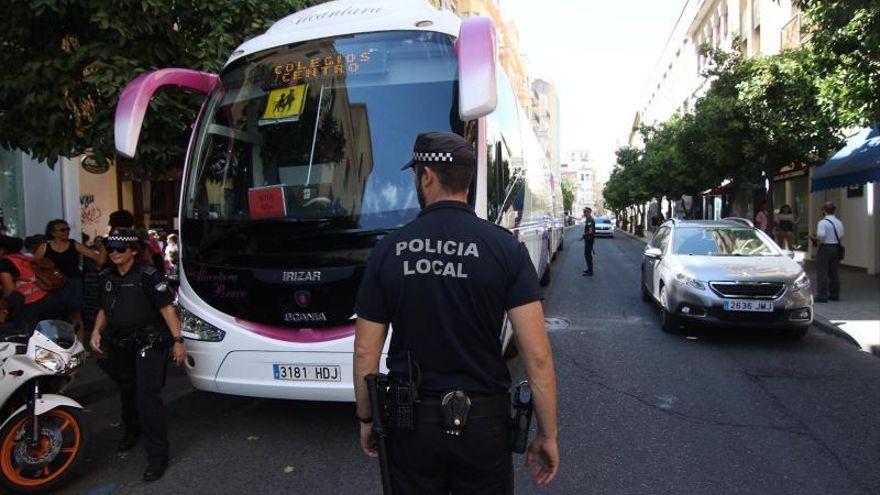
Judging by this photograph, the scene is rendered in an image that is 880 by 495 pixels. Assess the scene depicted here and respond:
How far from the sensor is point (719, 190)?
24891 millimetres

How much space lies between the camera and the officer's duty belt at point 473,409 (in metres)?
2.19

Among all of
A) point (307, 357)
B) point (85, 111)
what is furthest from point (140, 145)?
point (307, 357)

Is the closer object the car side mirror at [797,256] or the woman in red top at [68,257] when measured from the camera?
the woman in red top at [68,257]

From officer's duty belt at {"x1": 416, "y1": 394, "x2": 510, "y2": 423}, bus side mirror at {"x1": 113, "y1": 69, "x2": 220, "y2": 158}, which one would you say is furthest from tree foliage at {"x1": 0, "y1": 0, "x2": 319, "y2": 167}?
officer's duty belt at {"x1": 416, "y1": 394, "x2": 510, "y2": 423}

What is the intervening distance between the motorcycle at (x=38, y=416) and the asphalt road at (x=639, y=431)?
0.72 ft

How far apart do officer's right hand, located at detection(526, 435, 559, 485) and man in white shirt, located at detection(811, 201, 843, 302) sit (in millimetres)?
10378

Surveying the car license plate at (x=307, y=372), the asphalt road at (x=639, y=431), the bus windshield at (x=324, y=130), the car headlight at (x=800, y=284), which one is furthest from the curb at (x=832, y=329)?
the car license plate at (x=307, y=372)

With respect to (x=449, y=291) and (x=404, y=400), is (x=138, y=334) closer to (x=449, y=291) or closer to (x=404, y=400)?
(x=404, y=400)

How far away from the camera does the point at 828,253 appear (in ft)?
35.5

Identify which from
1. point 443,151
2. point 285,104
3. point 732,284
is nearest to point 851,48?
point 732,284

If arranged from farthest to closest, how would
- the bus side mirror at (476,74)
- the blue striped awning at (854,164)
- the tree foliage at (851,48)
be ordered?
1. the blue striped awning at (854,164)
2. the tree foliage at (851,48)
3. the bus side mirror at (476,74)

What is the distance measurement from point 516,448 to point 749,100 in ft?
46.2

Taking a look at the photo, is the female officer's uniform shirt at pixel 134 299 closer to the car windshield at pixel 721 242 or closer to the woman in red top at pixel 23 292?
the woman in red top at pixel 23 292

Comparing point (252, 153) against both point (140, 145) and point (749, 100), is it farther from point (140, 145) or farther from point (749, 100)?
point (749, 100)
